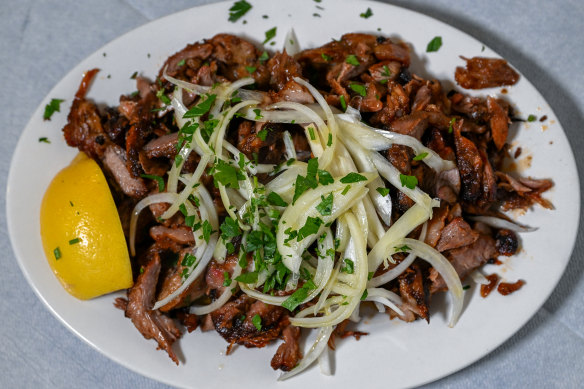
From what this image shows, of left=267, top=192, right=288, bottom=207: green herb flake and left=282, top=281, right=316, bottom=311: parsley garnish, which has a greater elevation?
left=267, top=192, right=288, bottom=207: green herb flake

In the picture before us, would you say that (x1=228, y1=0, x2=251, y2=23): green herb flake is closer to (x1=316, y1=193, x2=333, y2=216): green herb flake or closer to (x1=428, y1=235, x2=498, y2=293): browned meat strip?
(x1=316, y1=193, x2=333, y2=216): green herb flake

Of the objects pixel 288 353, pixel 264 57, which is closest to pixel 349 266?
pixel 288 353

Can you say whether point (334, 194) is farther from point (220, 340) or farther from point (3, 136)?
point (3, 136)

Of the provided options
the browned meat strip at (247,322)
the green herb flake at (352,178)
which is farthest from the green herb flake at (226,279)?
the green herb flake at (352,178)

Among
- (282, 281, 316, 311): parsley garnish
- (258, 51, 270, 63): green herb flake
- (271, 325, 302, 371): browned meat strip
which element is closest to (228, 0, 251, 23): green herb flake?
(258, 51, 270, 63): green herb flake

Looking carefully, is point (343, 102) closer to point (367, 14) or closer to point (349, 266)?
point (367, 14)
